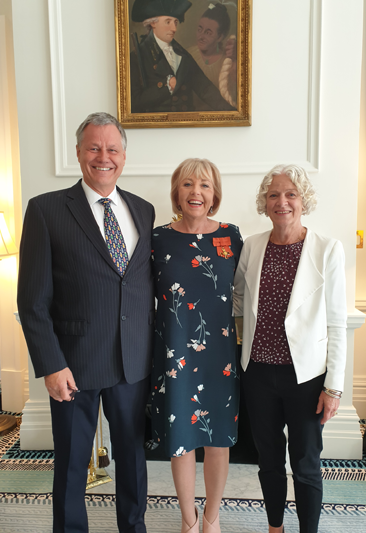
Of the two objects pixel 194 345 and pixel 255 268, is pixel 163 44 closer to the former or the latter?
pixel 255 268

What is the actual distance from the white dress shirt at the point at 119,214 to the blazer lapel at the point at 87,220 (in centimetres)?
4

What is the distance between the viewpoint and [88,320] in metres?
1.42

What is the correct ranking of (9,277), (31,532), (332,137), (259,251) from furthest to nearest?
(9,277) → (332,137) → (31,532) → (259,251)

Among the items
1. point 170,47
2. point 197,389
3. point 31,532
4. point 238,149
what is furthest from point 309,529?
point 170,47

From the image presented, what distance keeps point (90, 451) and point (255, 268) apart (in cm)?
100

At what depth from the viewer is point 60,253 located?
1398 mm

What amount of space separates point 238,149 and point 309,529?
1940mm

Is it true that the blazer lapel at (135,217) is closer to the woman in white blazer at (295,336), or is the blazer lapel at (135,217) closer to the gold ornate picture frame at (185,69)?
the woman in white blazer at (295,336)

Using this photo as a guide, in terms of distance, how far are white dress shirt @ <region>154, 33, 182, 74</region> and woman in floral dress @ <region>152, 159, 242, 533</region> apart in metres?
1.00

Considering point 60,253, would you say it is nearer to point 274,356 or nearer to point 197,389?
point 197,389

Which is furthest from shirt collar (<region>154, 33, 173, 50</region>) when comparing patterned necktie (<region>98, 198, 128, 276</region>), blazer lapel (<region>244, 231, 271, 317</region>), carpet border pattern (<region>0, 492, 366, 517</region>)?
carpet border pattern (<region>0, 492, 366, 517</region>)

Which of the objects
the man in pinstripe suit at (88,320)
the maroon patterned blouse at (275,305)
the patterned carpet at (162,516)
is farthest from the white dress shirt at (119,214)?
the patterned carpet at (162,516)

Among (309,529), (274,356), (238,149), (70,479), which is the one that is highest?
(238,149)

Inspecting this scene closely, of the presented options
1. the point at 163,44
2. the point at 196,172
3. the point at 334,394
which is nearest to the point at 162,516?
the point at 334,394
